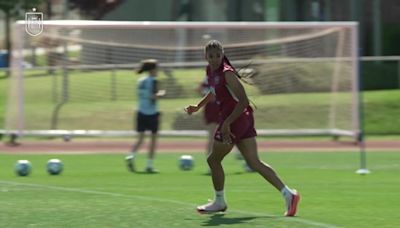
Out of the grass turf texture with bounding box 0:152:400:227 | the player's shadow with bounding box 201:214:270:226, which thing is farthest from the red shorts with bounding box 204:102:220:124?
the player's shadow with bounding box 201:214:270:226

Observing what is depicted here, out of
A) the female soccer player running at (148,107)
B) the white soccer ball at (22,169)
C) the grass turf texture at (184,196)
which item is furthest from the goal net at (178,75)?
the white soccer ball at (22,169)

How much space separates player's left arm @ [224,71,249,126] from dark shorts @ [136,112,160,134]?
7356 millimetres

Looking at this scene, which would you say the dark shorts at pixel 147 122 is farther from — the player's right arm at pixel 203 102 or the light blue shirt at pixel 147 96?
the player's right arm at pixel 203 102

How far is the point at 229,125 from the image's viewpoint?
35.6 feet

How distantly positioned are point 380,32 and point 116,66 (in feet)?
51.1

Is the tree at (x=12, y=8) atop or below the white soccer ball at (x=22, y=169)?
atop

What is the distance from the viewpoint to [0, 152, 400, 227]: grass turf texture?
10.8 metres

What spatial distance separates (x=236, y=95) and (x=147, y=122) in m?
7.45

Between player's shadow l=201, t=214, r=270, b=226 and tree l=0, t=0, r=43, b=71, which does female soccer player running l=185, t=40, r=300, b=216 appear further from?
tree l=0, t=0, r=43, b=71

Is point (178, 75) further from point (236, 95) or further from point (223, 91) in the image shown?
point (236, 95)

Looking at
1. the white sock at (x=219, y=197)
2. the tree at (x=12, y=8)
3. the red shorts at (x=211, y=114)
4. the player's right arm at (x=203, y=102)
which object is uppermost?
the tree at (x=12, y=8)

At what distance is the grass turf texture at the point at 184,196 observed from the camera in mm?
10812

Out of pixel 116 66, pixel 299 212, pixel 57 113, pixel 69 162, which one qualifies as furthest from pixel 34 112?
pixel 299 212

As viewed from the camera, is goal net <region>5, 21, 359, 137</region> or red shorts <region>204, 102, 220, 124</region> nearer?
red shorts <region>204, 102, 220, 124</region>
